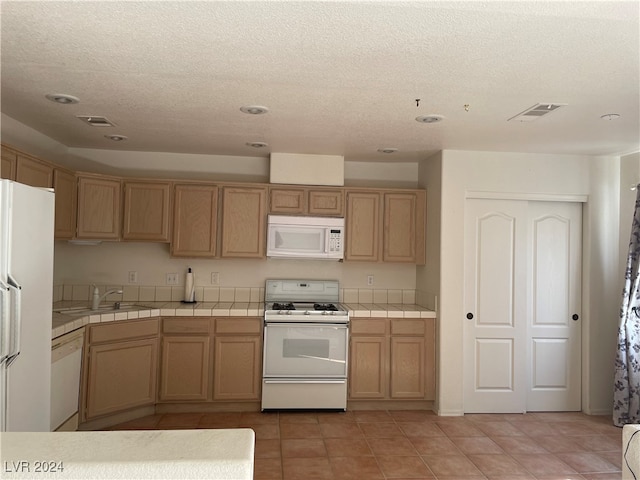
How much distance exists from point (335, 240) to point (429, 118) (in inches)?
62.6

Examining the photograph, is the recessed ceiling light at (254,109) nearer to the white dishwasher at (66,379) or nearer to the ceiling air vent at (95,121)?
the ceiling air vent at (95,121)

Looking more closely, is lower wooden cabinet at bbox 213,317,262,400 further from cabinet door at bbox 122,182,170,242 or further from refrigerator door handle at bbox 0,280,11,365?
refrigerator door handle at bbox 0,280,11,365

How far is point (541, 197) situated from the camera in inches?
161

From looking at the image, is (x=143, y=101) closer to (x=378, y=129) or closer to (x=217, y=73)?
(x=217, y=73)

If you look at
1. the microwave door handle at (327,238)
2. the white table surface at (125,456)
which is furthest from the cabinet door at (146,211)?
the white table surface at (125,456)

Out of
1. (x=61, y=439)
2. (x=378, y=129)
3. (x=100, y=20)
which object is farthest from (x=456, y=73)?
(x=61, y=439)

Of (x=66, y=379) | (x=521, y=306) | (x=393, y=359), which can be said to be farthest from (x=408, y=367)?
(x=66, y=379)

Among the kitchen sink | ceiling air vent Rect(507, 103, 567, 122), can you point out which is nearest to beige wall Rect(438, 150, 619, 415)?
ceiling air vent Rect(507, 103, 567, 122)

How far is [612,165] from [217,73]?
3.67m

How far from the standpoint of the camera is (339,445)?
332 cm

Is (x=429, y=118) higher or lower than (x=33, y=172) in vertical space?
higher

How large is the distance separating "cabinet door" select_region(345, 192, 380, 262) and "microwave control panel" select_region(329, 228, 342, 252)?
12 cm

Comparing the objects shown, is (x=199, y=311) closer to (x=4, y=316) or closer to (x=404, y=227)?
(x=4, y=316)

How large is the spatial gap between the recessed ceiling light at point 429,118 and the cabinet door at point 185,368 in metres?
2.50
